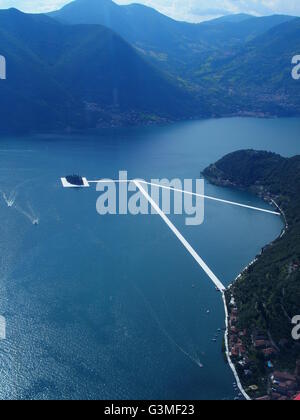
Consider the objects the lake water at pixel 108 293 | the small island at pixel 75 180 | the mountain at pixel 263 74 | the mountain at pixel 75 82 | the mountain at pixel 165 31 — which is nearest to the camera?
the lake water at pixel 108 293

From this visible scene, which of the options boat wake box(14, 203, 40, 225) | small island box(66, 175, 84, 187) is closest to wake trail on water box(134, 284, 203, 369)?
boat wake box(14, 203, 40, 225)

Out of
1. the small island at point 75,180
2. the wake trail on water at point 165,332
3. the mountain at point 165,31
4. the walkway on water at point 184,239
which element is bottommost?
the wake trail on water at point 165,332

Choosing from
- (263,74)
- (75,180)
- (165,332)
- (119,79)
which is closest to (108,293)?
(165,332)

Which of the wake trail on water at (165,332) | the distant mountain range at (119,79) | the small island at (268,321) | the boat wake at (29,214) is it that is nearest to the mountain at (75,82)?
the distant mountain range at (119,79)

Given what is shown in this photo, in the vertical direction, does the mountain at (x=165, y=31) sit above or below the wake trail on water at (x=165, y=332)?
above

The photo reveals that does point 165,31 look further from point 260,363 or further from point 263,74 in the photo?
point 260,363

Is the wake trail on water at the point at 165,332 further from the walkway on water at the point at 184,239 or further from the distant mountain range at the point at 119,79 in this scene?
the distant mountain range at the point at 119,79

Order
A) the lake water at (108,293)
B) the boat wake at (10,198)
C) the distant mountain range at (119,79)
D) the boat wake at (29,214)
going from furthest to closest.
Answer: the distant mountain range at (119,79)
the boat wake at (10,198)
the boat wake at (29,214)
the lake water at (108,293)

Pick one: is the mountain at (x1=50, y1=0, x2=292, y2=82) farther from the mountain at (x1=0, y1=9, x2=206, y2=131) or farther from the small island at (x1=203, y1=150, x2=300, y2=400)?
the small island at (x1=203, y1=150, x2=300, y2=400)
